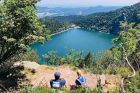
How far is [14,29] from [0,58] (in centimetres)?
261

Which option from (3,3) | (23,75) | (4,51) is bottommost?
(23,75)

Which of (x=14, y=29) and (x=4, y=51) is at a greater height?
(x=14, y=29)

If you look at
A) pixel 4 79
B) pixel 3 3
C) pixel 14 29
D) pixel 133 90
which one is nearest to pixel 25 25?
pixel 14 29

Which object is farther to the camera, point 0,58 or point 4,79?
point 0,58

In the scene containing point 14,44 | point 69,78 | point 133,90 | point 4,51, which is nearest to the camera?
point 133,90

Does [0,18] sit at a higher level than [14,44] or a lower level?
higher

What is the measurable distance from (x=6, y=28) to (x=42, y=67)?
4673 mm

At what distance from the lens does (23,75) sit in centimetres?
1959

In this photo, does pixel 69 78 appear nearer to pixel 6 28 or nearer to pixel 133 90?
pixel 6 28

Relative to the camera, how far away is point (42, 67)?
2141 centimetres

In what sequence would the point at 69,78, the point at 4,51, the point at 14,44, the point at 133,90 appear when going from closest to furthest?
1. the point at 133,90
2. the point at 14,44
3. the point at 69,78
4. the point at 4,51

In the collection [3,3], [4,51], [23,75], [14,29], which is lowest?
[23,75]

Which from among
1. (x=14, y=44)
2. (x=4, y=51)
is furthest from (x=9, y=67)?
(x=14, y=44)

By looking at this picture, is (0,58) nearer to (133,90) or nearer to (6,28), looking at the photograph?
(6,28)
